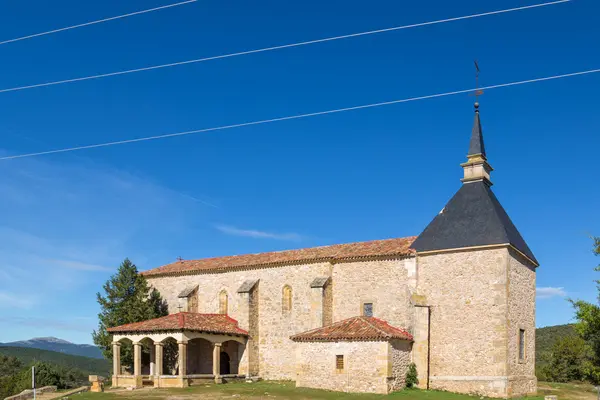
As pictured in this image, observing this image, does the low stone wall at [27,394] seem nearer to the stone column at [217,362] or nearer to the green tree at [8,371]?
the stone column at [217,362]

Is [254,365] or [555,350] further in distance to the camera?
[555,350]

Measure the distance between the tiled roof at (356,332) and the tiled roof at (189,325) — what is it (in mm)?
5953

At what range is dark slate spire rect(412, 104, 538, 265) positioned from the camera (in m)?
30.4

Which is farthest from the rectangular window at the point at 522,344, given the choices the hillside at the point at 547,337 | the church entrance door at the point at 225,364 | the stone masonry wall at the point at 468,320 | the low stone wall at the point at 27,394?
the hillside at the point at 547,337

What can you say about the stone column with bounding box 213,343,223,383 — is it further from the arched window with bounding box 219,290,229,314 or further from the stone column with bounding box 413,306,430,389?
the stone column with bounding box 413,306,430,389

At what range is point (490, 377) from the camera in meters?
28.5

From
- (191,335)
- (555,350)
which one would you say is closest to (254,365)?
(191,335)

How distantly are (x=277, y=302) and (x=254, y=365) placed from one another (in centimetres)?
395

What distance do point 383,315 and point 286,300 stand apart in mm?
6484

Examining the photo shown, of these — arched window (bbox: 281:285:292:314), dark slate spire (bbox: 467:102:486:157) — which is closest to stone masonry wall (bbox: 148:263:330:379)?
arched window (bbox: 281:285:292:314)

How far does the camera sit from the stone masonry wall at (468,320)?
28.7 metres

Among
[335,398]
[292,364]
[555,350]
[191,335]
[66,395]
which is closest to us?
[335,398]

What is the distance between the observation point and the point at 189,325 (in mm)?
33469

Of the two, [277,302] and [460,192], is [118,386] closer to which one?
[277,302]
